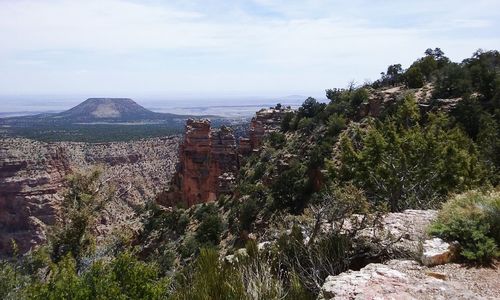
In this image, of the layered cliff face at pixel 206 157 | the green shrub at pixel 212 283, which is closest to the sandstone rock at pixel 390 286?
the green shrub at pixel 212 283

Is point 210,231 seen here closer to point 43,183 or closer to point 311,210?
point 311,210

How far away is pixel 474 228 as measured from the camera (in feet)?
26.3

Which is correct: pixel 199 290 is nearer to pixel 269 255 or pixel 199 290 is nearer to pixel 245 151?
pixel 269 255

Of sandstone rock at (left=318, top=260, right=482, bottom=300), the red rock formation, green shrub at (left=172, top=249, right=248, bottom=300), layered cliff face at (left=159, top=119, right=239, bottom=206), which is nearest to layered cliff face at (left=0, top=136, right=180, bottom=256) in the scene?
layered cliff face at (left=159, top=119, right=239, bottom=206)

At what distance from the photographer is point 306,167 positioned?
29719 millimetres

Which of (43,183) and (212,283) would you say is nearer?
(212,283)

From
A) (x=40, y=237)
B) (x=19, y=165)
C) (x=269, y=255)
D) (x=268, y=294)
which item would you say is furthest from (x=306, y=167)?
(x=19, y=165)

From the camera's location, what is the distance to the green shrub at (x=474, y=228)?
7.64m

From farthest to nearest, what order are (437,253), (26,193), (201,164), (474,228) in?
1. (26,193)
2. (201,164)
3. (474,228)
4. (437,253)

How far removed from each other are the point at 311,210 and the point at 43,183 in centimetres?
5994

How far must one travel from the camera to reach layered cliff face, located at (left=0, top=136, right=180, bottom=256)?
58000mm

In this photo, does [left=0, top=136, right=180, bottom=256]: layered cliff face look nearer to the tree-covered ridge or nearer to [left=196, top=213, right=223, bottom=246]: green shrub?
[left=196, top=213, right=223, bottom=246]: green shrub

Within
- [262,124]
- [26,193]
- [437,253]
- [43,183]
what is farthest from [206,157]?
[437,253]

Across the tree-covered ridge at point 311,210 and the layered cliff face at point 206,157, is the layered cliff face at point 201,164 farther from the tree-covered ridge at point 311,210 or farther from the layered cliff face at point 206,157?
the tree-covered ridge at point 311,210
